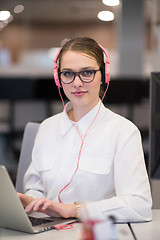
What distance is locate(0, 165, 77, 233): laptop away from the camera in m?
1.23

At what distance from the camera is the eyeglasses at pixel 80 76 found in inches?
61.9

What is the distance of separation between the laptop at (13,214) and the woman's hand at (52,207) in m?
0.03

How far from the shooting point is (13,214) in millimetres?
1279

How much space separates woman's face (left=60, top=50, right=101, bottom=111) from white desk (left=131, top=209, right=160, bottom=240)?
456 millimetres

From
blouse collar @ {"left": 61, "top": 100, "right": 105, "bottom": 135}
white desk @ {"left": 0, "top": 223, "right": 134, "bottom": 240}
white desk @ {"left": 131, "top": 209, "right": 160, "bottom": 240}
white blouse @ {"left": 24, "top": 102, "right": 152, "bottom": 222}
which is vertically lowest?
white desk @ {"left": 131, "top": 209, "right": 160, "bottom": 240}

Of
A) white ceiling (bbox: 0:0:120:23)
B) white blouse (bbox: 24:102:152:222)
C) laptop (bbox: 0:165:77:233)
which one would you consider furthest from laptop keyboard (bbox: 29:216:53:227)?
white ceiling (bbox: 0:0:120:23)

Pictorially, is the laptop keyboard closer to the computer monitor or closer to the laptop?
the laptop

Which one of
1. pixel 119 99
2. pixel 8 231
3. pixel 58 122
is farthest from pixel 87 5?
pixel 8 231

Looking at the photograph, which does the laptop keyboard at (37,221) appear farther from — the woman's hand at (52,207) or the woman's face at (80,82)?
the woman's face at (80,82)

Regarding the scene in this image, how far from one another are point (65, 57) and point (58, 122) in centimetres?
27

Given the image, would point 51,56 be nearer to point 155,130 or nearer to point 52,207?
point 52,207

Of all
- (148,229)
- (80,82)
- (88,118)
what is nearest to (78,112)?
(88,118)

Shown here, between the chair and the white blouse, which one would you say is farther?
the chair

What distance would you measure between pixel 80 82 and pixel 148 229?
0.54m
